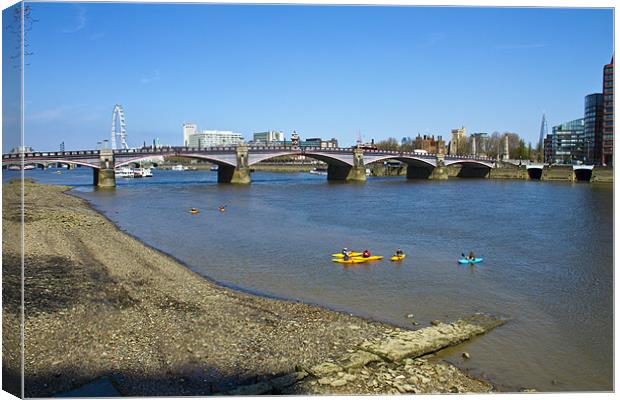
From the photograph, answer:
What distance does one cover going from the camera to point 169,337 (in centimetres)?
756

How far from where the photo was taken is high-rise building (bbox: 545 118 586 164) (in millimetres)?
59875

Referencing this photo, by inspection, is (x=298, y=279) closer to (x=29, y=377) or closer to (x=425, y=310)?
(x=425, y=310)

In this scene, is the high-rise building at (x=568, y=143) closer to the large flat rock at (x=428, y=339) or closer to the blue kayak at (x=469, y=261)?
the blue kayak at (x=469, y=261)

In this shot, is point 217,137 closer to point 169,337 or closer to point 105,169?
point 105,169

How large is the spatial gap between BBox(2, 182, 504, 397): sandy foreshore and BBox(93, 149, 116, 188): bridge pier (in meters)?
33.6

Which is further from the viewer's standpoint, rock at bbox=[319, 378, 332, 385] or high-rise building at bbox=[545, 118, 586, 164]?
high-rise building at bbox=[545, 118, 586, 164]

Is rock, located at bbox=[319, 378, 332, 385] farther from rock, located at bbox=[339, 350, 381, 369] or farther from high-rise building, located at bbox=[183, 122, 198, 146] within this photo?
high-rise building, located at bbox=[183, 122, 198, 146]

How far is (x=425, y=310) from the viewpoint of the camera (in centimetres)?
955

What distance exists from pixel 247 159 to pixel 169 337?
42489 millimetres

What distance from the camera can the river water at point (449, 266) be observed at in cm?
772

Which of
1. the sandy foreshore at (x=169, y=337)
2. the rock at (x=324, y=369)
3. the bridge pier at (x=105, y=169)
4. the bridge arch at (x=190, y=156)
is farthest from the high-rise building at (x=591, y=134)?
the rock at (x=324, y=369)

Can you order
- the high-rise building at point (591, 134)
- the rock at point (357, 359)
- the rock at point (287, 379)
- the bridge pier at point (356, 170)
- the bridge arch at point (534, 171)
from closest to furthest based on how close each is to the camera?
1. the rock at point (287, 379)
2. the rock at point (357, 359)
3. the high-rise building at point (591, 134)
4. the bridge pier at point (356, 170)
5. the bridge arch at point (534, 171)

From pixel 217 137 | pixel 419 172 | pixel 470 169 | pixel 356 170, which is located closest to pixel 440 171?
pixel 419 172

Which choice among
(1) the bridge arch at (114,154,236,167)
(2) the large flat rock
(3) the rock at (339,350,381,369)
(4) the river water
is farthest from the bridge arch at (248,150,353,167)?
(3) the rock at (339,350,381,369)
